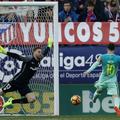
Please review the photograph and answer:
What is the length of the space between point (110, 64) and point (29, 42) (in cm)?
216

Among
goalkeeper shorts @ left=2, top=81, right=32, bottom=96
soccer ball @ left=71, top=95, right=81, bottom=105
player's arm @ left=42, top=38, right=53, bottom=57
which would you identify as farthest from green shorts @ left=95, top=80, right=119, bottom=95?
goalkeeper shorts @ left=2, top=81, right=32, bottom=96

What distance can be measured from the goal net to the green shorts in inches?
42.8

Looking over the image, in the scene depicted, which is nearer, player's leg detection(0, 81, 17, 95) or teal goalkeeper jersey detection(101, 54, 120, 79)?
player's leg detection(0, 81, 17, 95)

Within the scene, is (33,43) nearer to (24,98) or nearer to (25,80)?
(25,80)

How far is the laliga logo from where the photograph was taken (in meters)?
16.6

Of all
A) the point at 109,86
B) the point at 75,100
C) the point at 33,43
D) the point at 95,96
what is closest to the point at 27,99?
the point at 75,100

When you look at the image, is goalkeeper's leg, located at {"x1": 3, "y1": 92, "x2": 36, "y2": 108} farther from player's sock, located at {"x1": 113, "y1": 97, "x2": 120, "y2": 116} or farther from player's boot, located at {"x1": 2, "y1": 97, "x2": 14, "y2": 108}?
player's sock, located at {"x1": 113, "y1": 97, "x2": 120, "y2": 116}

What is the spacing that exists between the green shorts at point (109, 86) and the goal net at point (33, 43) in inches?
42.8

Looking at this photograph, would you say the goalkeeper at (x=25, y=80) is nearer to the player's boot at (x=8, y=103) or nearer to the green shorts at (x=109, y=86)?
the player's boot at (x=8, y=103)

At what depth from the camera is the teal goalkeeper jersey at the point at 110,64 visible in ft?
52.9

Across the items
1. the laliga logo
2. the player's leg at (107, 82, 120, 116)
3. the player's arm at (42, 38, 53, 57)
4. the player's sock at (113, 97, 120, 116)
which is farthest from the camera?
→ the laliga logo

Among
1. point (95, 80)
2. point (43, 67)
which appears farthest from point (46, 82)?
point (95, 80)

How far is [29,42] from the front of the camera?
16625 millimetres

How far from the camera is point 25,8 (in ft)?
53.9
